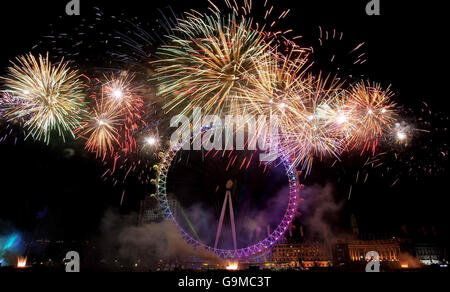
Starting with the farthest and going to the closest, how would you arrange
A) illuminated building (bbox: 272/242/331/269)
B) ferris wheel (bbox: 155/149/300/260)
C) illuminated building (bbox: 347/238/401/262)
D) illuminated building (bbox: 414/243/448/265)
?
illuminated building (bbox: 272/242/331/269)
illuminated building (bbox: 347/238/401/262)
illuminated building (bbox: 414/243/448/265)
ferris wheel (bbox: 155/149/300/260)

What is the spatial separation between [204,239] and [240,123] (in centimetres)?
→ 1893

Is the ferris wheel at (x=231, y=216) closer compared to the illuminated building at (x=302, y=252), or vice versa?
the ferris wheel at (x=231, y=216)

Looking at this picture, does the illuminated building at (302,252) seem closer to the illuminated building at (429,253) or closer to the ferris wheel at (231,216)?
the illuminated building at (429,253)

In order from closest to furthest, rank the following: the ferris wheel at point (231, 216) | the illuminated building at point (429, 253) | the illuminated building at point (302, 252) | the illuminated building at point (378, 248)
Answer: the ferris wheel at point (231, 216)
the illuminated building at point (429, 253)
the illuminated building at point (378, 248)
the illuminated building at point (302, 252)

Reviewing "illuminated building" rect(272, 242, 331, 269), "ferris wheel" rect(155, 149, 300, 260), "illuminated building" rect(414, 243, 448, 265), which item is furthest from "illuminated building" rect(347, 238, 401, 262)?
"ferris wheel" rect(155, 149, 300, 260)

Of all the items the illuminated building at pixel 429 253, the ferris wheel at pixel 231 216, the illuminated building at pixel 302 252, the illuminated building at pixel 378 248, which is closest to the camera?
the ferris wheel at pixel 231 216

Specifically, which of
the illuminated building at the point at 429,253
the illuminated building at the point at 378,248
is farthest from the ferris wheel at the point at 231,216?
the illuminated building at the point at 378,248

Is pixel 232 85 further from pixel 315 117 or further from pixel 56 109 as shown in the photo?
pixel 56 109

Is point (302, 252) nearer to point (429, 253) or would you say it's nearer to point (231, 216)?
point (429, 253)

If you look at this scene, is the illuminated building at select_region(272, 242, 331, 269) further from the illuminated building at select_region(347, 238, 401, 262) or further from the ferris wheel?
the ferris wheel

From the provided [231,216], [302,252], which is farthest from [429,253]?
[231,216]

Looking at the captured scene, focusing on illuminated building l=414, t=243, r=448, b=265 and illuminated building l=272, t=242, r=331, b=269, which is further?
illuminated building l=272, t=242, r=331, b=269

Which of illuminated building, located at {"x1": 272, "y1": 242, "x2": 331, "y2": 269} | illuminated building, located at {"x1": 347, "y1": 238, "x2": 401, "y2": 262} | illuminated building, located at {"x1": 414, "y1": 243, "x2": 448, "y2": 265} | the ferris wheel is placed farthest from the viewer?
illuminated building, located at {"x1": 272, "y1": 242, "x2": 331, "y2": 269}

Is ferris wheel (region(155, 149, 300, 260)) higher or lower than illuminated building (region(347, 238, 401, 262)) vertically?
higher
